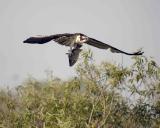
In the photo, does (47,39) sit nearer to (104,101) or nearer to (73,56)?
(73,56)

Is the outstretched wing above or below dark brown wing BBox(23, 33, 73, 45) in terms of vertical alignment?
below

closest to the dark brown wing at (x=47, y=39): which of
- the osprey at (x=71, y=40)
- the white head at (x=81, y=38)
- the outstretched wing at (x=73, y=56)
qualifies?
the osprey at (x=71, y=40)

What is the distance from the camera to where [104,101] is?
647 inches

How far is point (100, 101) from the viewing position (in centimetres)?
1697

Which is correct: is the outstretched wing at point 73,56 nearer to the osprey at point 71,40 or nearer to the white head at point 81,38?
the osprey at point 71,40

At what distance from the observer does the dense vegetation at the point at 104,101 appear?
16133mm

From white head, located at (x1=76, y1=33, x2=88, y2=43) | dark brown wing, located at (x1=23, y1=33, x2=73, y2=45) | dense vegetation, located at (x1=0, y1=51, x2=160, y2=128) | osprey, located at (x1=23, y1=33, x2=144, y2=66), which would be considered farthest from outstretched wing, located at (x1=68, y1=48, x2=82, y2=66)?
dense vegetation, located at (x1=0, y1=51, x2=160, y2=128)

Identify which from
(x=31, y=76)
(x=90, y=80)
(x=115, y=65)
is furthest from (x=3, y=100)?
(x=115, y=65)

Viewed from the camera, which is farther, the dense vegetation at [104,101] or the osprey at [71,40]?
the dense vegetation at [104,101]

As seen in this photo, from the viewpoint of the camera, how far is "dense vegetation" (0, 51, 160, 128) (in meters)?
16.1

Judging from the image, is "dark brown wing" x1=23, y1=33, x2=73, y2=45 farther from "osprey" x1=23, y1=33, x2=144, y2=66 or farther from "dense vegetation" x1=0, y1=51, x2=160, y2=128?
"dense vegetation" x1=0, y1=51, x2=160, y2=128

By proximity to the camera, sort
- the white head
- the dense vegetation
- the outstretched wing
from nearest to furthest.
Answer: the outstretched wing → the white head → the dense vegetation

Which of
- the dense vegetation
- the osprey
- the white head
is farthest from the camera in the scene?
the dense vegetation

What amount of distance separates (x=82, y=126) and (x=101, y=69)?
2411mm
